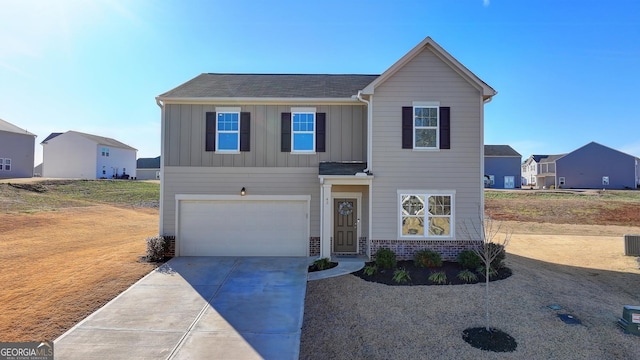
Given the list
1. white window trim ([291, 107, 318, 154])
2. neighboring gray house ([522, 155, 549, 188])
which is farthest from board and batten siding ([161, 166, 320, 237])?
neighboring gray house ([522, 155, 549, 188])

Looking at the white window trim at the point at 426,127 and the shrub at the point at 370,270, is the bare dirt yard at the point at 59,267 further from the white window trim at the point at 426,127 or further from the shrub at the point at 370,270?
the white window trim at the point at 426,127

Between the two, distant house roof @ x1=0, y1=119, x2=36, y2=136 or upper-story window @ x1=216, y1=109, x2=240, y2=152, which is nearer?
upper-story window @ x1=216, y1=109, x2=240, y2=152

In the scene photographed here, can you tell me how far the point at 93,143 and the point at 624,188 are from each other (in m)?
72.3

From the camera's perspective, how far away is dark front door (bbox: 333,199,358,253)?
12031 mm

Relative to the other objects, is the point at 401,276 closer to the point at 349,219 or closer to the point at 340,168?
the point at 349,219

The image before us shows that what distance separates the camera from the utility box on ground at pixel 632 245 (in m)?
12.6

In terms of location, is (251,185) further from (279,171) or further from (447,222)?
(447,222)

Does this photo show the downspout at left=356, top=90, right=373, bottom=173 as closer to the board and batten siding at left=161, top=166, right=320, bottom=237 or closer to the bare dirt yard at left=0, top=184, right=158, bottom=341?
the board and batten siding at left=161, top=166, right=320, bottom=237

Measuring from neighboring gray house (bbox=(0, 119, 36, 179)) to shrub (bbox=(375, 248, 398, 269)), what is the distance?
40003mm

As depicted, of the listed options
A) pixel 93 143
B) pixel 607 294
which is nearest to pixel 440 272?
pixel 607 294

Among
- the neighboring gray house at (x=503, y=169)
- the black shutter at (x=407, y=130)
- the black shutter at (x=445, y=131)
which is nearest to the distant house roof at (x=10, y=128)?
the black shutter at (x=407, y=130)

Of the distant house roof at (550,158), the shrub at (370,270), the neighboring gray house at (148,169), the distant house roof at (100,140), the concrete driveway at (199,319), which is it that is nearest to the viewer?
the concrete driveway at (199,319)

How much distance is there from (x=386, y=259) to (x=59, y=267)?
10121 mm

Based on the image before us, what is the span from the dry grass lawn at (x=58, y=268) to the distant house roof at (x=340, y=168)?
6429 mm
